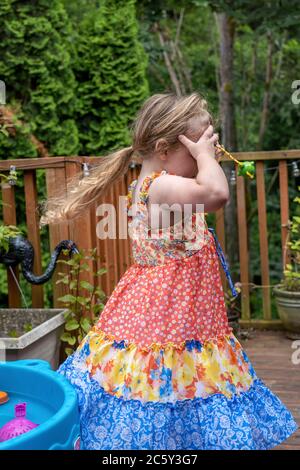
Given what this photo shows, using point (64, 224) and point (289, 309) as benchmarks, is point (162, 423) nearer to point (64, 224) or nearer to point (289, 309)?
point (64, 224)

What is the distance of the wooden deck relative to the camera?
2484 millimetres

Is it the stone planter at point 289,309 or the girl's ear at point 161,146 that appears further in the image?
the stone planter at point 289,309

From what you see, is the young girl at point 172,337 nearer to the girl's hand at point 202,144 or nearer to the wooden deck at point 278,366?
the girl's hand at point 202,144

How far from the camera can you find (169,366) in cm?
162

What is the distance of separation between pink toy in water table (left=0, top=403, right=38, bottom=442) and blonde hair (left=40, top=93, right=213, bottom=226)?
683 millimetres

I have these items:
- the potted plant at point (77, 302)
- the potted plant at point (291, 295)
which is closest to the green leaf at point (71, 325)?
the potted plant at point (77, 302)

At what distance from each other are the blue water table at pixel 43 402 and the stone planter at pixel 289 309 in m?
2.20

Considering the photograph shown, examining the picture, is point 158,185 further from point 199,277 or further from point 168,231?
point 199,277

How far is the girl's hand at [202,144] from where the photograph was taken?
5.41 feet

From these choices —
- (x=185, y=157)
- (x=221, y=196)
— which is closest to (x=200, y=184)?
(x=221, y=196)

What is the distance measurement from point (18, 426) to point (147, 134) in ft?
2.87

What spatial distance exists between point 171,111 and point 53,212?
535 millimetres

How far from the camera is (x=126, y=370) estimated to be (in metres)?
1.63

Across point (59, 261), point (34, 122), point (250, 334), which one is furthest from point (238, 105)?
point (59, 261)
